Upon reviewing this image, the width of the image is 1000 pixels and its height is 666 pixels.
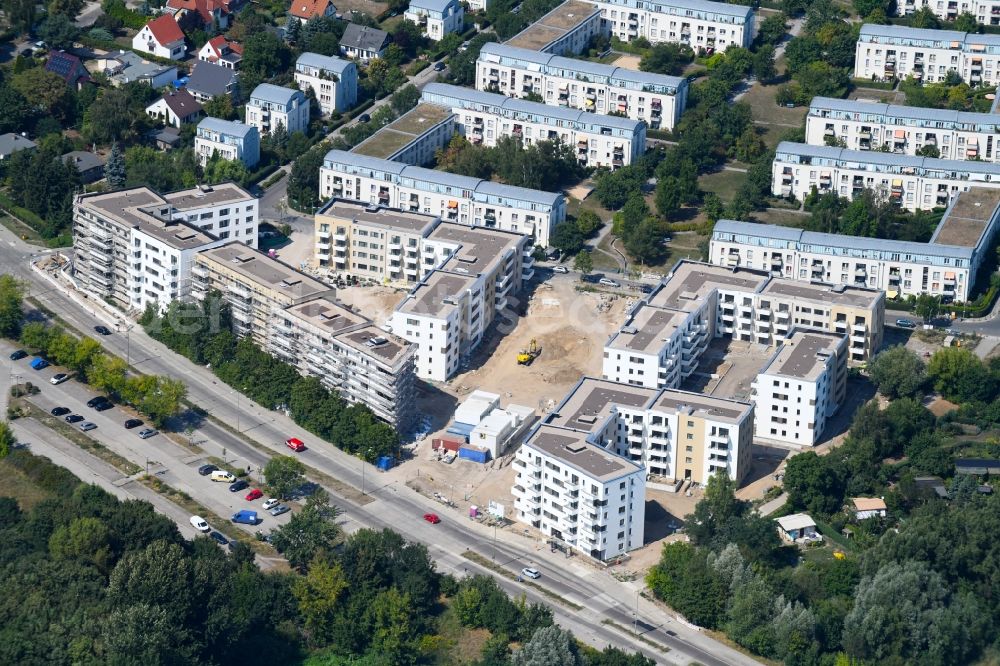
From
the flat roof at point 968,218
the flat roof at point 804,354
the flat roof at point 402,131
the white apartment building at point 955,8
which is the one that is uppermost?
the white apartment building at point 955,8

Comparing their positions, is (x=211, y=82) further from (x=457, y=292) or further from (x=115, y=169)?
(x=457, y=292)

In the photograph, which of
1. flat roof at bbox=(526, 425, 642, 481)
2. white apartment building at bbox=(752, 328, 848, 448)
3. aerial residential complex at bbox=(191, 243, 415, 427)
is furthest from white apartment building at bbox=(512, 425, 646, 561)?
white apartment building at bbox=(752, 328, 848, 448)

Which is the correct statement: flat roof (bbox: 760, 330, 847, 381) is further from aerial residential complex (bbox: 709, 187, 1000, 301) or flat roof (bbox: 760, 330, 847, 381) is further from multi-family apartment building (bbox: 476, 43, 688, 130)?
multi-family apartment building (bbox: 476, 43, 688, 130)

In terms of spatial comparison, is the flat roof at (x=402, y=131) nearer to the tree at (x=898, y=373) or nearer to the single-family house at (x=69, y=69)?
the single-family house at (x=69, y=69)

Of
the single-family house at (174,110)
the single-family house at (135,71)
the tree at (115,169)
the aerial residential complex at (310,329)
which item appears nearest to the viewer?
the aerial residential complex at (310,329)

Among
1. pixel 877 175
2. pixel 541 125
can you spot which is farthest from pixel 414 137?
pixel 877 175

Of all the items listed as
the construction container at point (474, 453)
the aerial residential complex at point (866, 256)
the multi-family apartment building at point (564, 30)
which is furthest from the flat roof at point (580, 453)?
the multi-family apartment building at point (564, 30)
